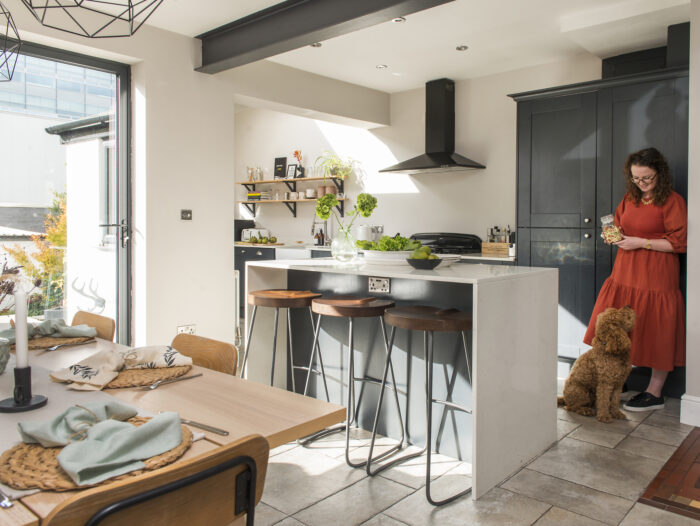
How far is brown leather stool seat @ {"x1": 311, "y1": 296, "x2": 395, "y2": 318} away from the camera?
267 centimetres

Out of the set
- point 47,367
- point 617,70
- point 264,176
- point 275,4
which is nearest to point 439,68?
point 617,70

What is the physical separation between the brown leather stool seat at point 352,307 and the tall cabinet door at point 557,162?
2141 millimetres

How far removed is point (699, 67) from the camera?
3135 millimetres

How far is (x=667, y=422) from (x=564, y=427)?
2.15 ft

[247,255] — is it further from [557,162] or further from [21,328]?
[21,328]

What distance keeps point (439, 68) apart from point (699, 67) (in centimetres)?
249

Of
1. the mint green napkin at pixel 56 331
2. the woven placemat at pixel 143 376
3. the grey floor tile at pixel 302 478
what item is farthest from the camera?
the grey floor tile at pixel 302 478

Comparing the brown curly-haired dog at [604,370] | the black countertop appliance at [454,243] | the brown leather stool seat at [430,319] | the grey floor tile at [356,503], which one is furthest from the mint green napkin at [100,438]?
Result: the black countertop appliance at [454,243]

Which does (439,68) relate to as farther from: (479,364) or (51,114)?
(479,364)

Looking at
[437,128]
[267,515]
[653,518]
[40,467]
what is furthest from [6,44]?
[437,128]

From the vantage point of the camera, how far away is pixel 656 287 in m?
3.59

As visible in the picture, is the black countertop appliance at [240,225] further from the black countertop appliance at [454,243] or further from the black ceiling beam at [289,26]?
the black ceiling beam at [289,26]

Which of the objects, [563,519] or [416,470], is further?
[416,470]

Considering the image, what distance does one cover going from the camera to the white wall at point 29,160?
364 cm
